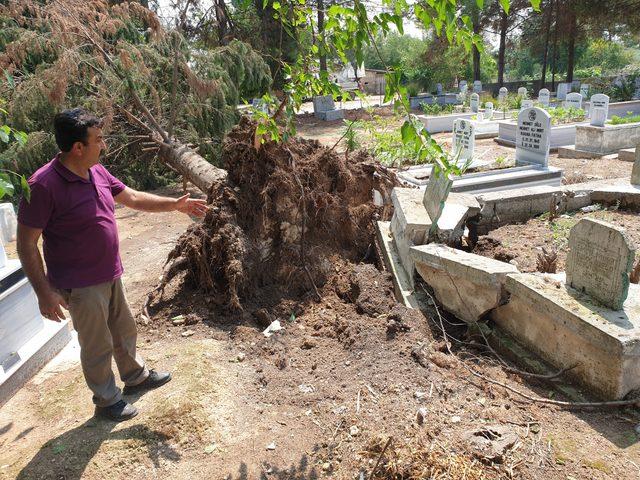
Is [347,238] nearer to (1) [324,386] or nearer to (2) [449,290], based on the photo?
(2) [449,290]

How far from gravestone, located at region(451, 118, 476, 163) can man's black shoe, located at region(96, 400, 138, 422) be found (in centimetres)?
802

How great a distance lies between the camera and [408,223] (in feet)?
14.3

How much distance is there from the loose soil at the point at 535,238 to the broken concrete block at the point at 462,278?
3.11ft

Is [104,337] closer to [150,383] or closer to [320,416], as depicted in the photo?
[150,383]

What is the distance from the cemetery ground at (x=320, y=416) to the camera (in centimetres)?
240

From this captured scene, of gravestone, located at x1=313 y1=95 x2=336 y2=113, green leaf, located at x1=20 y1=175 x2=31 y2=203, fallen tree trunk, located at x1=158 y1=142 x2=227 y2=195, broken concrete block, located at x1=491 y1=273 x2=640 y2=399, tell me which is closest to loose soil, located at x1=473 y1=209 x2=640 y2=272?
broken concrete block, located at x1=491 y1=273 x2=640 y2=399

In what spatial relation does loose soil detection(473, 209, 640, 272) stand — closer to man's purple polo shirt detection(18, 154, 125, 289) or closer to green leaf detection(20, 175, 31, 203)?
man's purple polo shirt detection(18, 154, 125, 289)

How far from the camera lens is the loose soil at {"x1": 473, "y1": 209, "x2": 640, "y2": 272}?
4.61 m

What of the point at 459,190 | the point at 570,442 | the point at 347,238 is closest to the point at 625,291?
the point at 570,442

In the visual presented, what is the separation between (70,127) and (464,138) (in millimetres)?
8375

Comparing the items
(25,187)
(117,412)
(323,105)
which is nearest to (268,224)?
(117,412)

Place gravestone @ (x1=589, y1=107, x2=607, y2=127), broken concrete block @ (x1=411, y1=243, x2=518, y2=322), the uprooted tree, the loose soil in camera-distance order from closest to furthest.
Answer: broken concrete block @ (x1=411, y1=243, x2=518, y2=322)
the loose soil
the uprooted tree
gravestone @ (x1=589, y1=107, x2=607, y2=127)

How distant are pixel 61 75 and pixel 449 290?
6433mm

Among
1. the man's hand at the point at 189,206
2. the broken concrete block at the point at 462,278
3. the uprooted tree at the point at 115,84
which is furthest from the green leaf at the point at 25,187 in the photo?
the uprooted tree at the point at 115,84
